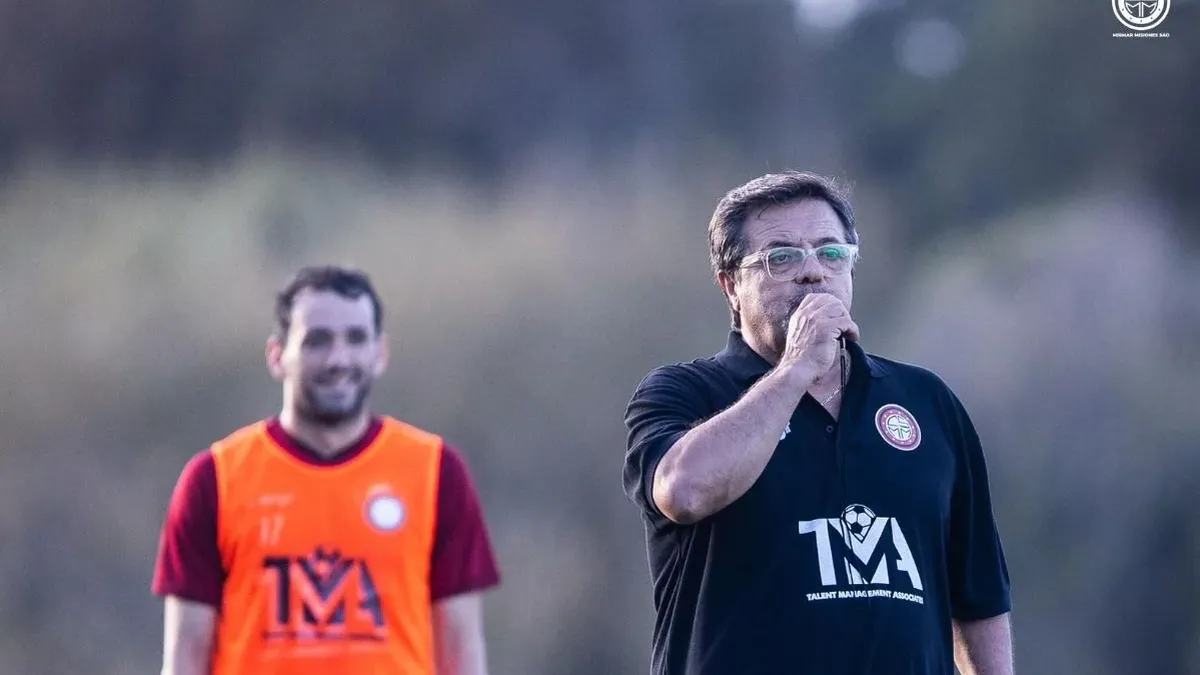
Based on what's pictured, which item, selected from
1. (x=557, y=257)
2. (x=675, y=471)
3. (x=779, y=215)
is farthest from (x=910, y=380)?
(x=557, y=257)

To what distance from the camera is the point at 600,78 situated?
874cm

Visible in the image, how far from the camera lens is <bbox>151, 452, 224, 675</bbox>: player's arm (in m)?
2.39

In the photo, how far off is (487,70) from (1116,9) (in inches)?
151

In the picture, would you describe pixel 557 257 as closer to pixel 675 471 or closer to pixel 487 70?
pixel 487 70

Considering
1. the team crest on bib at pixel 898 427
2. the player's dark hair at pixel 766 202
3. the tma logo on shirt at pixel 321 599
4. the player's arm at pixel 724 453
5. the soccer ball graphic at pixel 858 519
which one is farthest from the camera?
the player's dark hair at pixel 766 202

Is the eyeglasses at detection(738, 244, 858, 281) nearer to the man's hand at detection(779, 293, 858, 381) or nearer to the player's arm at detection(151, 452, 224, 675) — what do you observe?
the man's hand at detection(779, 293, 858, 381)

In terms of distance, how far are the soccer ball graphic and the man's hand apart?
0.26 m

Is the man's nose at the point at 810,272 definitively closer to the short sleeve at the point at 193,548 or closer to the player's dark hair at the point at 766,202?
the player's dark hair at the point at 766,202

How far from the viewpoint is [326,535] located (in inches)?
95.4

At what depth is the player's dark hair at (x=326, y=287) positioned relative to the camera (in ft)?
8.27

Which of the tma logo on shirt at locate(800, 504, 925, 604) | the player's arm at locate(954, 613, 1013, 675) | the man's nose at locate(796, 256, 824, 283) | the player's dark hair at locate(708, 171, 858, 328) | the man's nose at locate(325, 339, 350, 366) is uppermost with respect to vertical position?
the player's dark hair at locate(708, 171, 858, 328)

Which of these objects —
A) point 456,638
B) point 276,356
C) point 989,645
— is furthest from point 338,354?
point 989,645

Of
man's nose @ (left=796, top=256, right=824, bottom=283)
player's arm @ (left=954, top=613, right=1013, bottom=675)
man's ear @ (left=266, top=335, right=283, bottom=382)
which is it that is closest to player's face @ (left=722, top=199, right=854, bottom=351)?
man's nose @ (left=796, top=256, right=824, bottom=283)

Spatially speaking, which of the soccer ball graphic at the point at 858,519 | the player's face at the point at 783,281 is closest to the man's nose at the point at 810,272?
the player's face at the point at 783,281
